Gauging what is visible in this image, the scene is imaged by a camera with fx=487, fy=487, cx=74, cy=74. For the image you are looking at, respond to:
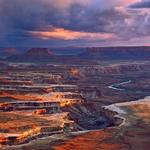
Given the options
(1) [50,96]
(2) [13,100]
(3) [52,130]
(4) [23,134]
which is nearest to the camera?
(4) [23,134]

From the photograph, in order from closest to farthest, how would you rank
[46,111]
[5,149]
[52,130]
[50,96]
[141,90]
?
[5,149] < [52,130] < [46,111] < [50,96] < [141,90]

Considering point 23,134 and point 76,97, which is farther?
point 76,97

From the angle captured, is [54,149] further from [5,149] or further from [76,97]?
[76,97]

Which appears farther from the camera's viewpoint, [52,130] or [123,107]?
[123,107]

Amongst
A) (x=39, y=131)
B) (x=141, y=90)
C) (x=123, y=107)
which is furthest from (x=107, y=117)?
(x=141, y=90)

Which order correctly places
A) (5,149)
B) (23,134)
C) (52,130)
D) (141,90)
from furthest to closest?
(141,90)
(52,130)
(23,134)
(5,149)

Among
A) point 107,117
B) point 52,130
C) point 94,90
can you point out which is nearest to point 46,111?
point 107,117

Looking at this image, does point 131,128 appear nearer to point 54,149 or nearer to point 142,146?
point 142,146

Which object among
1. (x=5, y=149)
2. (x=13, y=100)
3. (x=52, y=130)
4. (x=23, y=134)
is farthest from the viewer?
(x=13, y=100)
